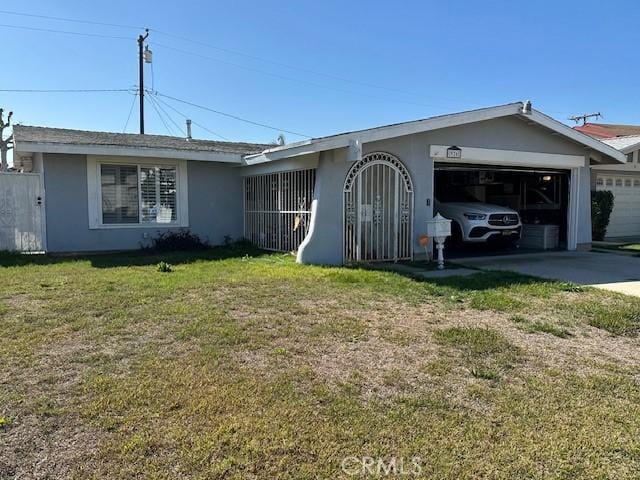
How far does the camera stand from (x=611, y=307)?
618 cm

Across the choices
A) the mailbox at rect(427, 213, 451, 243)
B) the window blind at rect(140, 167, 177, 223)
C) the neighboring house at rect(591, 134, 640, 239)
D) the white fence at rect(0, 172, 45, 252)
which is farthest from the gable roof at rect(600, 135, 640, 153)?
the white fence at rect(0, 172, 45, 252)

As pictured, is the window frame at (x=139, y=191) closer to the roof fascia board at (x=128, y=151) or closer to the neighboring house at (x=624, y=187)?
the roof fascia board at (x=128, y=151)

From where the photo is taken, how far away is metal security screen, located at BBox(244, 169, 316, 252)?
10547 millimetres

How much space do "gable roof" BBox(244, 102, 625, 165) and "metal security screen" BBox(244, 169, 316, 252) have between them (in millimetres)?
710

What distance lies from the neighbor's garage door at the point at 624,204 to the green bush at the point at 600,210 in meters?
0.67

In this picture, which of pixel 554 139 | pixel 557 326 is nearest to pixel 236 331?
pixel 557 326

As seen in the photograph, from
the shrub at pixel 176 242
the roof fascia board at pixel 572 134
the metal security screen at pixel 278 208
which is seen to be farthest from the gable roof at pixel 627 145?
the shrub at pixel 176 242

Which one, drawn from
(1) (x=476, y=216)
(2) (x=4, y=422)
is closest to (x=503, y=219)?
(1) (x=476, y=216)

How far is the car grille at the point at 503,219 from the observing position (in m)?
11.7

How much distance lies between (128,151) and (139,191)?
4.07 ft

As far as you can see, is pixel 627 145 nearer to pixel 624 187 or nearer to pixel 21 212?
pixel 624 187

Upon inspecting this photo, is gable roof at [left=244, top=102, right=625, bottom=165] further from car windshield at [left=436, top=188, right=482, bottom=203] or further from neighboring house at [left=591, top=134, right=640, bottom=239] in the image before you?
neighboring house at [left=591, top=134, right=640, bottom=239]

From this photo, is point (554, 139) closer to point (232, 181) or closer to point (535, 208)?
point (535, 208)

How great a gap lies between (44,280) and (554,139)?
37.4 ft
